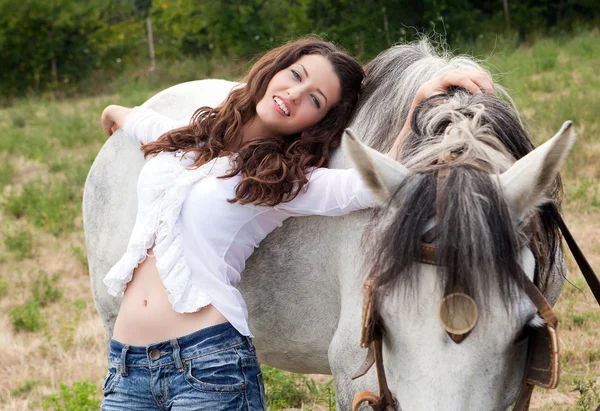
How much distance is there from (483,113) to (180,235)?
3.46ft

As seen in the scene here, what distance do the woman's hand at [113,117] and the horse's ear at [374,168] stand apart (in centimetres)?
177

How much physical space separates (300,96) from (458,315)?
1165 mm

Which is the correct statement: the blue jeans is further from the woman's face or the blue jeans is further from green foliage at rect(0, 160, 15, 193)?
green foliage at rect(0, 160, 15, 193)

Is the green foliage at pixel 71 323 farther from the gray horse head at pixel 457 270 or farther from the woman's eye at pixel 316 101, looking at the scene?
the gray horse head at pixel 457 270

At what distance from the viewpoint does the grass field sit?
4031 millimetres

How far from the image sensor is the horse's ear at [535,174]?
5.63 ft

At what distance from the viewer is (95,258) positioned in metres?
3.65

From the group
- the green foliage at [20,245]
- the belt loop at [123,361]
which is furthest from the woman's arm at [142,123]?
the green foliage at [20,245]

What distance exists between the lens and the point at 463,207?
174cm

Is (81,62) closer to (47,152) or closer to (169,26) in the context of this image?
(169,26)

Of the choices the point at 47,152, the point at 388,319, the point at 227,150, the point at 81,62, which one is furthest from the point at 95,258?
the point at 81,62

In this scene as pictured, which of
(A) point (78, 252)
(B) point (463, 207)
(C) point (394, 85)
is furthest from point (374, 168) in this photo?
(A) point (78, 252)

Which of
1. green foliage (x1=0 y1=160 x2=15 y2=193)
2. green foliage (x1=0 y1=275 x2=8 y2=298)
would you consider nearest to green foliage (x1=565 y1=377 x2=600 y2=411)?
green foliage (x1=0 y1=275 x2=8 y2=298)

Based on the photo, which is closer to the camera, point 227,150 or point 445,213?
point 445,213
